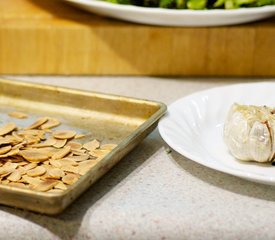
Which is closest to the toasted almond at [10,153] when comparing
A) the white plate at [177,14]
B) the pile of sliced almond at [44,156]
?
the pile of sliced almond at [44,156]

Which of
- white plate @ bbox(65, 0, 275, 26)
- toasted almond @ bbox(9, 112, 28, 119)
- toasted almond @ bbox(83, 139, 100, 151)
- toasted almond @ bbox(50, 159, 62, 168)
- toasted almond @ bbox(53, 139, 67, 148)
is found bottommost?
toasted almond @ bbox(9, 112, 28, 119)

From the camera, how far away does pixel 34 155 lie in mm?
952

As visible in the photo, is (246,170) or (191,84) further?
(191,84)

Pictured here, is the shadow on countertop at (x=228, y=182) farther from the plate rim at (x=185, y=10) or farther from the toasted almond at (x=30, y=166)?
the plate rim at (x=185, y=10)

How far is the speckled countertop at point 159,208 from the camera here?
2.73ft

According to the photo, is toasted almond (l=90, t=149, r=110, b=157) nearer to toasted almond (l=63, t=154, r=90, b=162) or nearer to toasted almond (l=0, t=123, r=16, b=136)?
toasted almond (l=63, t=154, r=90, b=162)

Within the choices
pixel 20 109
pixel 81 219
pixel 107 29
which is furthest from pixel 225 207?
pixel 107 29

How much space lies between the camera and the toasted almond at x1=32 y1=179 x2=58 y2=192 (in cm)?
87

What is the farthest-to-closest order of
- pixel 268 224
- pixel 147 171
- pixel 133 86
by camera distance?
pixel 133 86
pixel 147 171
pixel 268 224

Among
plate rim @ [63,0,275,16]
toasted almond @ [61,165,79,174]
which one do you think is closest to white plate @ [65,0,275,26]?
plate rim @ [63,0,275,16]

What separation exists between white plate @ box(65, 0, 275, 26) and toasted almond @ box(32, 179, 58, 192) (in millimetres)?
454

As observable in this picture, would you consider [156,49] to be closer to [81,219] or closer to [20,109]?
[20,109]

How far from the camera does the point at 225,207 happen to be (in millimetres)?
869

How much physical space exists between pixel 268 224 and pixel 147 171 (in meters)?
0.19
